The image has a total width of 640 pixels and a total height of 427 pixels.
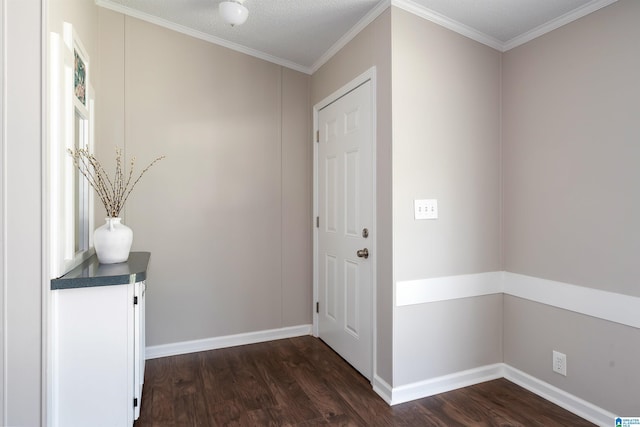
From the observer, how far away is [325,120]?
9.64 ft

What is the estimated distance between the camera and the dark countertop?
1.52 m

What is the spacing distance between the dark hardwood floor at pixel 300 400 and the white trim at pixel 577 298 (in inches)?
24.2

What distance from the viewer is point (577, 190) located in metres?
2.00

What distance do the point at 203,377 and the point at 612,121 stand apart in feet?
9.79

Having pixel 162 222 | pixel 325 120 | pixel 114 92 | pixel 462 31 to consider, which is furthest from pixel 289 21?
pixel 162 222

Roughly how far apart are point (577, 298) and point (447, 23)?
1.90 metres

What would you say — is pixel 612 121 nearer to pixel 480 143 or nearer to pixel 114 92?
pixel 480 143

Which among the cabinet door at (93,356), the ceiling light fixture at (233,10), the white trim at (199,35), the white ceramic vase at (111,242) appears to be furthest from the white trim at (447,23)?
the cabinet door at (93,356)

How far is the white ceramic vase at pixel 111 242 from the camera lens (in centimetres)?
183

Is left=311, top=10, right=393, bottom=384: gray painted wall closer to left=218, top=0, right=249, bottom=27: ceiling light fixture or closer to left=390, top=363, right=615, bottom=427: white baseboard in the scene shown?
left=390, top=363, right=615, bottom=427: white baseboard

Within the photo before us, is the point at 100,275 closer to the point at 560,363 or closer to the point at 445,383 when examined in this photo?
the point at 445,383

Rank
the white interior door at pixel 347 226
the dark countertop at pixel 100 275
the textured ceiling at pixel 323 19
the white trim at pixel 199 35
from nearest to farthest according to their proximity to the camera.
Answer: the dark countertop at pixel 100 275 → the textured ceiling at pixel 323 19 → the white interior door at pixel 347 226 → the white trim at pixel 199 35

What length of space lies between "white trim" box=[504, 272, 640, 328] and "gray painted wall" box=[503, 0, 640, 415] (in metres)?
0.04

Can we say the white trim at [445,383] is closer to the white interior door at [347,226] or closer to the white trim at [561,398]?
the white trim at [561,398]
